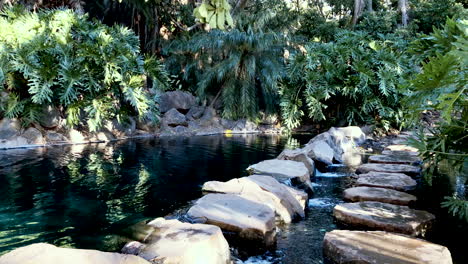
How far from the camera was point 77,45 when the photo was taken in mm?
10266

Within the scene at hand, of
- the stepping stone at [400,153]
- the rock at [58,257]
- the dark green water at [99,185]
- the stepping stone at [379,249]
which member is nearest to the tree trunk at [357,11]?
the dark green water at [99,185]

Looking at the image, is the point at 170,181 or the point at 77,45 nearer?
the point at 170,181

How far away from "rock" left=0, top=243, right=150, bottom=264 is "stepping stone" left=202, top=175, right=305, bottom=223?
209 centimetres

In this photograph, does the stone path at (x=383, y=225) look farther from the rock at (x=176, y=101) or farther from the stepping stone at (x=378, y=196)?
the rock at (x=176, y=101)

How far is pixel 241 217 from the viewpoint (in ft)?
12.3

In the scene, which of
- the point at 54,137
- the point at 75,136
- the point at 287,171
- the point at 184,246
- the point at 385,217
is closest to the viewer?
the point at 184,246

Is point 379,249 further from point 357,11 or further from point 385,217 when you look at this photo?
point 357,11

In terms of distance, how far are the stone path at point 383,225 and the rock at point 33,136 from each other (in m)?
8.55

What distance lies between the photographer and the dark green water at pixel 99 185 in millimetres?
3963

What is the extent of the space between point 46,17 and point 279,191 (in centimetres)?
939

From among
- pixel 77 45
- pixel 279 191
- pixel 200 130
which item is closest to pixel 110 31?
pixel 77 45

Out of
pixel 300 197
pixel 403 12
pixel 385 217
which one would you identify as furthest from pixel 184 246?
pixel 403 12

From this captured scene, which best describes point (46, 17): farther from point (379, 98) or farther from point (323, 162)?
point (379, 98)

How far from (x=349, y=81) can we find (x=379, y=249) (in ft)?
34.0
